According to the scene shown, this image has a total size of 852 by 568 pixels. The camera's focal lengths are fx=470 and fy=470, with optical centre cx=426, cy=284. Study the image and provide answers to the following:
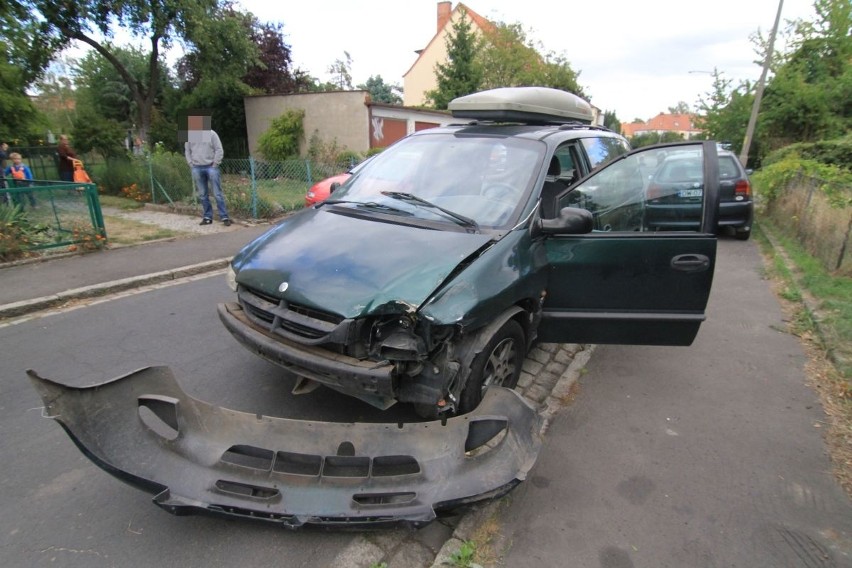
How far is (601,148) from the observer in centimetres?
460

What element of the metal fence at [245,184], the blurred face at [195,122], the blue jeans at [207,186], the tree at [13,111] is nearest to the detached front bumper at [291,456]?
the blue jeans at [207,186]

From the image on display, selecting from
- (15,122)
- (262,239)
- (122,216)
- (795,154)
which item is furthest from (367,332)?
(795,154)

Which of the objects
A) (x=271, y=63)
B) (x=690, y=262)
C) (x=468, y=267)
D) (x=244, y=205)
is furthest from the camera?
(x=271, y=63)

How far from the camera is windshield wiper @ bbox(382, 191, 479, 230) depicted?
312 centimetres

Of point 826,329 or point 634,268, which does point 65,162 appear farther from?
point 826,329

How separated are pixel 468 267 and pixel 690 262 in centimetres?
172

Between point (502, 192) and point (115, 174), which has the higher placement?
point (502, 192)

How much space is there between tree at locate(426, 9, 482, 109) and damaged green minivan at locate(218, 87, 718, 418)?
77.9 ft

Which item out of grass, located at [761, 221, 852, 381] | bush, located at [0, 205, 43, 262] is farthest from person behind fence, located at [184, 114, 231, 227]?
grass, located at [761, 221, 852, 381]

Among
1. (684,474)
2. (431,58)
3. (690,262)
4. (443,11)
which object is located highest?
(443,11)

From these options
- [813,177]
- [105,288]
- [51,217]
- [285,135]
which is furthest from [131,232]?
[285,135]

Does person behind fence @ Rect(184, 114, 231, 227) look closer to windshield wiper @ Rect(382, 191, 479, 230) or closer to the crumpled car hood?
windshield wiper @ Rect(382, 191, 479, 230)

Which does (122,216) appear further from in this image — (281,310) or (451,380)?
(451,380)

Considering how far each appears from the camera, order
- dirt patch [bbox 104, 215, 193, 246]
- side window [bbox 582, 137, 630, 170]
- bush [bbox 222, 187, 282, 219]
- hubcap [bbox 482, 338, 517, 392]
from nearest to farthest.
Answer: hubcap [bbox 482, 338, 517, 392] < side window [bbox 582, 137, 630, 170] < dirt patch [bbox 104, 215, 193, 246] < bush [bbox 222, 187, 282, 219]
